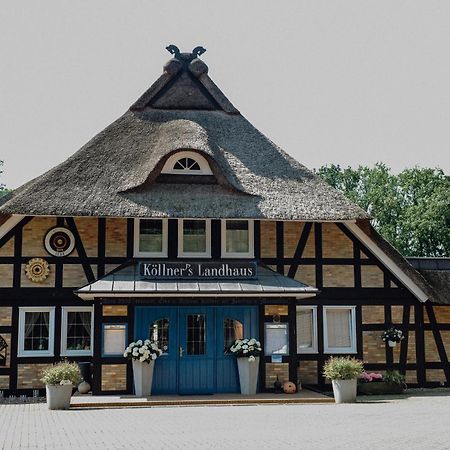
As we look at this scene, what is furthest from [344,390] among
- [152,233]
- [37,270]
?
[37,270]

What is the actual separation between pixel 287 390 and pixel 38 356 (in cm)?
637

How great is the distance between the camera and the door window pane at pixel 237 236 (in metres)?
20.1

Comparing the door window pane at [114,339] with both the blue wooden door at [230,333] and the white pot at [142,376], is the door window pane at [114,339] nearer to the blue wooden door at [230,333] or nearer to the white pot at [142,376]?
the white pot at [142,376]

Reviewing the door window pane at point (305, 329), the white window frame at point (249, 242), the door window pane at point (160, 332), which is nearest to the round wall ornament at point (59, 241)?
the door window pane at point (160, 332)

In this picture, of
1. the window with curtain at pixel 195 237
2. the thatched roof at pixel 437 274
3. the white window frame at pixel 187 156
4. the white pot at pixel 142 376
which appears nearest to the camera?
the white pot at pixel 142 376

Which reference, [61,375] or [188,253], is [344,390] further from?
[61,375]

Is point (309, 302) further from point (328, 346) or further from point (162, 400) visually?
point (162, 400)

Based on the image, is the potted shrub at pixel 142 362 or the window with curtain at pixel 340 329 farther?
the window with curtain at pixel 340 329

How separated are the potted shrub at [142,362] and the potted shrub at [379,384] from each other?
18.1 feet

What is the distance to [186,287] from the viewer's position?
17859mm

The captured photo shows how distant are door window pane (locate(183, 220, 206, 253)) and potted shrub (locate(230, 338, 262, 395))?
3125mm

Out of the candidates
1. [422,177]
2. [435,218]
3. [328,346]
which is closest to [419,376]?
[328,346]

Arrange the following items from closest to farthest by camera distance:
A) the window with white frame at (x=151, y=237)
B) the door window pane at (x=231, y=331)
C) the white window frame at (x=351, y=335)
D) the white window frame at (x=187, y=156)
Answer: the door window pane at (x=231, y=331)
the window with white frame at (x=151, y=237)
the white window frame at (x=187, y=156)
the white window frame at (x=351, y=335)

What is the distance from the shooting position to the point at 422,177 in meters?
46.8
